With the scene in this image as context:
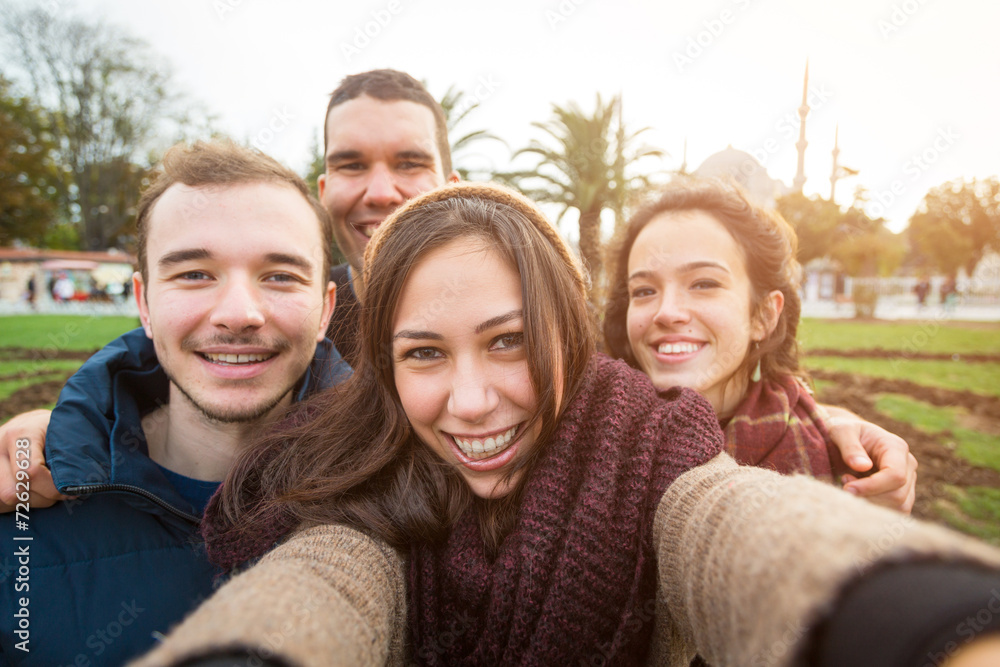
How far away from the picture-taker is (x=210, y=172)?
2.36 meters

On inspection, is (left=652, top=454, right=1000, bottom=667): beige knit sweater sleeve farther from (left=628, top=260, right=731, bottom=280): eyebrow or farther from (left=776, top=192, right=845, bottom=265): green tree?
(left=776, top=192, right=845, bottom=265): green tree

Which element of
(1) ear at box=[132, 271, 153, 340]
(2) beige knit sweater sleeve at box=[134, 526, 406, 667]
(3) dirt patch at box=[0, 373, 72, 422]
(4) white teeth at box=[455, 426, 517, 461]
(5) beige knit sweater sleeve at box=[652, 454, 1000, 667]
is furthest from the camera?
(3) dirt patch at box=[0, 373, 72, 422]

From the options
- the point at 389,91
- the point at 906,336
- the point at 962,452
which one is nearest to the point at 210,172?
the point at 389,91

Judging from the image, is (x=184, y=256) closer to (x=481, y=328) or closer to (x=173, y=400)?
(x=173, y=400)

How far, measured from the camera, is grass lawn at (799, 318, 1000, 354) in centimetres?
1351

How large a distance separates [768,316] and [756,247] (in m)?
0.38

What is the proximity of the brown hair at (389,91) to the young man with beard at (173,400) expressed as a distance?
1382mm

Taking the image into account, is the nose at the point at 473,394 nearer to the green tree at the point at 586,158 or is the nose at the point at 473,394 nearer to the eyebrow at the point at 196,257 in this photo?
the eyebrow at the point at 196,257

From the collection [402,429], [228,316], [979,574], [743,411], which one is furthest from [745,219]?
[228,316]

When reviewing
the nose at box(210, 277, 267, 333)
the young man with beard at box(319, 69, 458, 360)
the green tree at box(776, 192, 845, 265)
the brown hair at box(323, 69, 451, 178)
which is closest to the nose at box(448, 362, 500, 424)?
the nose at box(210, 277, 267, 333)

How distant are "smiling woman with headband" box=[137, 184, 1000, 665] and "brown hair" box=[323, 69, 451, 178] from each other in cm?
205

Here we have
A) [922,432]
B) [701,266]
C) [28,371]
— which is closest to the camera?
[701,266]

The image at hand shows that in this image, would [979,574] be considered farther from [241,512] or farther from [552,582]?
[241,512]

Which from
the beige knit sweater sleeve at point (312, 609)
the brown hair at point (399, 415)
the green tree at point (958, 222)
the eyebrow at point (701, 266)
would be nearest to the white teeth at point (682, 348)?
the eyebrow at point (701, 266)
